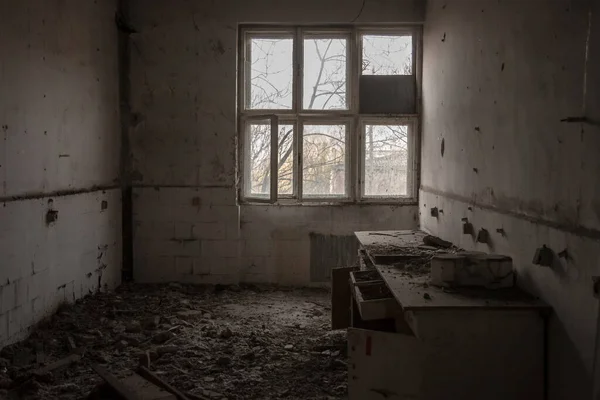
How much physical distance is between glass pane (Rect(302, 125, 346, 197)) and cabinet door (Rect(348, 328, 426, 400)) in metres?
3.64

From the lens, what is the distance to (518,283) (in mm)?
3041

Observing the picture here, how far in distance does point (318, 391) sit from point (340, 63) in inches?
153

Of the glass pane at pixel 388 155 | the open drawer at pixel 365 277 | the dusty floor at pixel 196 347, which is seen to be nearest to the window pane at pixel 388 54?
the glass pane at pixel 388 155

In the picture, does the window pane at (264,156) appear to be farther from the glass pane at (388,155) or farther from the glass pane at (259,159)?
the glass pane at (388,155)

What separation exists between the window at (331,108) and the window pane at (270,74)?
1 cm

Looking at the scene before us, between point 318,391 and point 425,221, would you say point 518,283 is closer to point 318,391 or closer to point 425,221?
point 318,391

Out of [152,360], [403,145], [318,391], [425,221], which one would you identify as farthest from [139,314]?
[403,145]

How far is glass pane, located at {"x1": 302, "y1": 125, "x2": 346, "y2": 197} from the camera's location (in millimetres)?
6191

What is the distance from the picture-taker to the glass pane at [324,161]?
6.19 metres

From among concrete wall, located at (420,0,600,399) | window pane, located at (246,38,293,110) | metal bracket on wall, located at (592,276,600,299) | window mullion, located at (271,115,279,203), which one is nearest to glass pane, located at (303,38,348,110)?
window pane, located at (246,38,293,110)

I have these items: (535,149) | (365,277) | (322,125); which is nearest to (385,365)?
(365,277)

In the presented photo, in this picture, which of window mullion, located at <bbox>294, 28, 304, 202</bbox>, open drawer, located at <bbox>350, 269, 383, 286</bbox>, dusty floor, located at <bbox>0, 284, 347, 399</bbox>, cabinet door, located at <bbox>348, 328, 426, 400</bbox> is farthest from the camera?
window mullion, located at <bbox>294, 28, 304, 202</bbox>

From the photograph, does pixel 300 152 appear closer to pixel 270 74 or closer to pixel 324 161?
pixel 324 161

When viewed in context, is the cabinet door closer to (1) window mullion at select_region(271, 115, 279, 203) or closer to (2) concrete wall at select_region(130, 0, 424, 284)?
(1) window mullion at select_region(271, 115, 279, 203)
